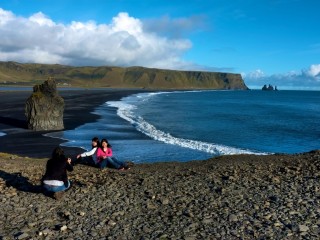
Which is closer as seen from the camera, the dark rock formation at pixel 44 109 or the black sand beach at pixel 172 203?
the black sand beach at pixel 172 203

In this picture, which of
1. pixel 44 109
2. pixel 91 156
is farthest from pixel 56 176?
pixel 44 109

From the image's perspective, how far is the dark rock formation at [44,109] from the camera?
40375 mm

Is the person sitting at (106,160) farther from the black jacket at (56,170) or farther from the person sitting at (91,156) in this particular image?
the black jacket at (56,170)

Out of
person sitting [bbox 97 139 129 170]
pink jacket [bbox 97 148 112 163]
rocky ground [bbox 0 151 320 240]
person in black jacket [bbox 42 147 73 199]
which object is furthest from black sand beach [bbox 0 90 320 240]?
pink jacket [bbox 97 148 112 163]

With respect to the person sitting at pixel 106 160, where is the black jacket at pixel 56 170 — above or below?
above

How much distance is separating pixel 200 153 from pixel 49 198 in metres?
17.1

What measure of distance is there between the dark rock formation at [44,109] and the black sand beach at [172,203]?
23.6 metres

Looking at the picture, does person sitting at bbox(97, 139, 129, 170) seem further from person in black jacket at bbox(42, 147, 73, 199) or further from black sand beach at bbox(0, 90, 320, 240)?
person in black jacket at bbox(42, 147, 73, 199)

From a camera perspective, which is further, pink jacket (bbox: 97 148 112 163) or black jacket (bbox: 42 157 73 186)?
pink jacket (bbox: 97 148 112 163)

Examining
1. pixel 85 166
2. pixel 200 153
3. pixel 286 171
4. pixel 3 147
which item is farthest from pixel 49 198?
pixel 3 147

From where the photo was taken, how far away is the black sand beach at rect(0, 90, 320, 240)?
9.80 metres

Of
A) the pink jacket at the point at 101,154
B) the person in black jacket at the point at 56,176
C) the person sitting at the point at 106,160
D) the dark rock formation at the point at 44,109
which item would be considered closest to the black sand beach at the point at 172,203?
the person in black jacket at the point at 56,176

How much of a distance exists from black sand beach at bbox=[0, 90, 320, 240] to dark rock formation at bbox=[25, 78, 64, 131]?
77.3 ft

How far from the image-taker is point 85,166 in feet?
58.8
